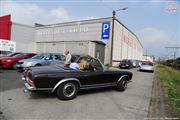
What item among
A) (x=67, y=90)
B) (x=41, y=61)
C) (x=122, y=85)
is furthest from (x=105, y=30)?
(x=67, y=90)

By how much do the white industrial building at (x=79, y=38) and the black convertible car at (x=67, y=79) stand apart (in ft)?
67.7

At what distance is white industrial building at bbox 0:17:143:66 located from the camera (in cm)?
2986

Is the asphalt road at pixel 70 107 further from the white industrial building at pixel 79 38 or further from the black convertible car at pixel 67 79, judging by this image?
the white industrial building at pixel 79 38

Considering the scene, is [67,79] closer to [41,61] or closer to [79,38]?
[41,61]

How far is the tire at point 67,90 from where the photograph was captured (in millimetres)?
6172

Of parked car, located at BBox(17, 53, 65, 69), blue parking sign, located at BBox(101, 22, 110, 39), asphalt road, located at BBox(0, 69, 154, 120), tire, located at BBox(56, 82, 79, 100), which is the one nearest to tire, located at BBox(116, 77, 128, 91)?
asphalt road, located at BBox(0, 69, 154, 120)

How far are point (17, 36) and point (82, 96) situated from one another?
3382 cm

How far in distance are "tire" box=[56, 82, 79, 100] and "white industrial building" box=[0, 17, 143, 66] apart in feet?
71.5

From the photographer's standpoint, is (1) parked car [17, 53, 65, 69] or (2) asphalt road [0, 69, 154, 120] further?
(1) parked car [17, 53, 65, 69]

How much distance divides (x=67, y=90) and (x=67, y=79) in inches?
15.9

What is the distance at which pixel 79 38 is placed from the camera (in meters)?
38.4

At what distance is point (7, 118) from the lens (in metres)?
4.48

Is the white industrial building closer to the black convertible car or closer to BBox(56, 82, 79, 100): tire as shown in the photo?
the black convertible car

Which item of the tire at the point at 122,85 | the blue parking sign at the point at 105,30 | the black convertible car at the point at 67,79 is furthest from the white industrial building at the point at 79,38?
the black convertible car at the point at 67,79
